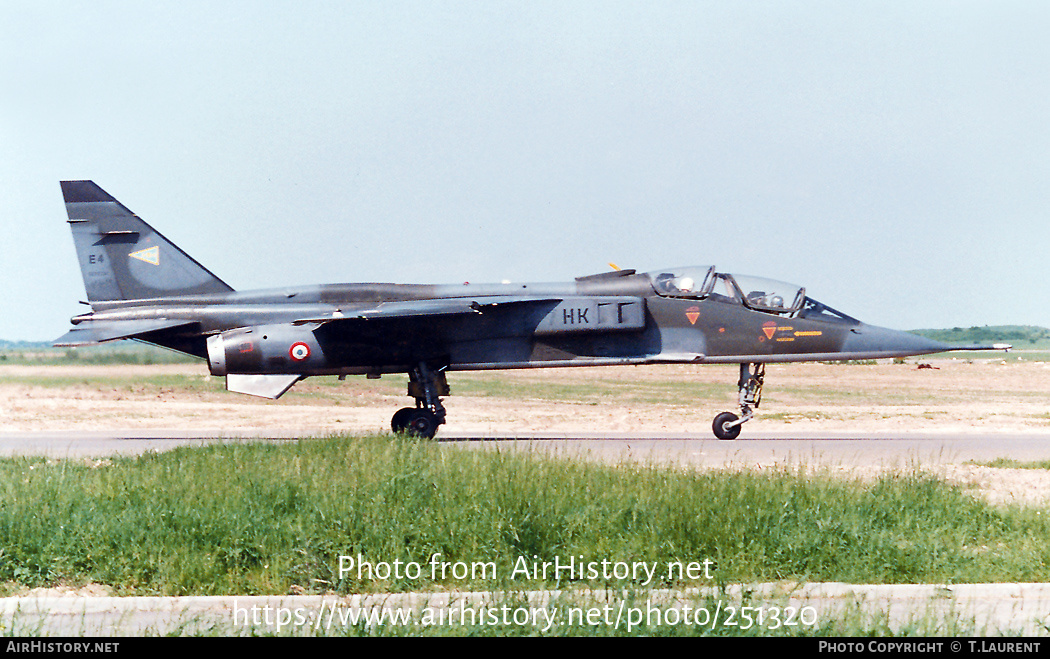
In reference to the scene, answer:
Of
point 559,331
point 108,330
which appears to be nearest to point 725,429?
point 559,331

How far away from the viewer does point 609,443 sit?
16.3m

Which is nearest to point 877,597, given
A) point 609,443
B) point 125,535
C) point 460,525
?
point 460,525

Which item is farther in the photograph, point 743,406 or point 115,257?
point 115,257

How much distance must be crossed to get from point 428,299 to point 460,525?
930 centimetres

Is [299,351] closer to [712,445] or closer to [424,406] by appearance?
[424,406]

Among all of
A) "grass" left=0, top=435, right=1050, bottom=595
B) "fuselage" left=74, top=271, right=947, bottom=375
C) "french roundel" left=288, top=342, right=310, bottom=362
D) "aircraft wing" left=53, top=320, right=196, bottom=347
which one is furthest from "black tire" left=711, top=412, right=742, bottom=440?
"aircraft wing" left=53, top=320, right=196, bottom=347

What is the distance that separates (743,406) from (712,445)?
3.54 ft

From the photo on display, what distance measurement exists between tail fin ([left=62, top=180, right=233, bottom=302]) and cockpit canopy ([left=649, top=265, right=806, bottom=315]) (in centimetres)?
808

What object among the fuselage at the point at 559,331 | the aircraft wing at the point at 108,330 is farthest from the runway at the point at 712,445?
the aircraft wing at the point at 108,330

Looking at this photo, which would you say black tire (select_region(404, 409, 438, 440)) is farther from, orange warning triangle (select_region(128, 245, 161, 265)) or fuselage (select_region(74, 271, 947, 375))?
orange warning triangle (select_region(128, 245, 161, 265))

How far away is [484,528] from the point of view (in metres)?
7.36

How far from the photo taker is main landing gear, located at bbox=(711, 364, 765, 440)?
16.3 m

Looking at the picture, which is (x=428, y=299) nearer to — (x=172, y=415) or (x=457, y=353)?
(x=457, y=353)

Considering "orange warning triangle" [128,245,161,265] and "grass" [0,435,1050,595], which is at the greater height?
"orange warning triangle" [128,245,161,265]
